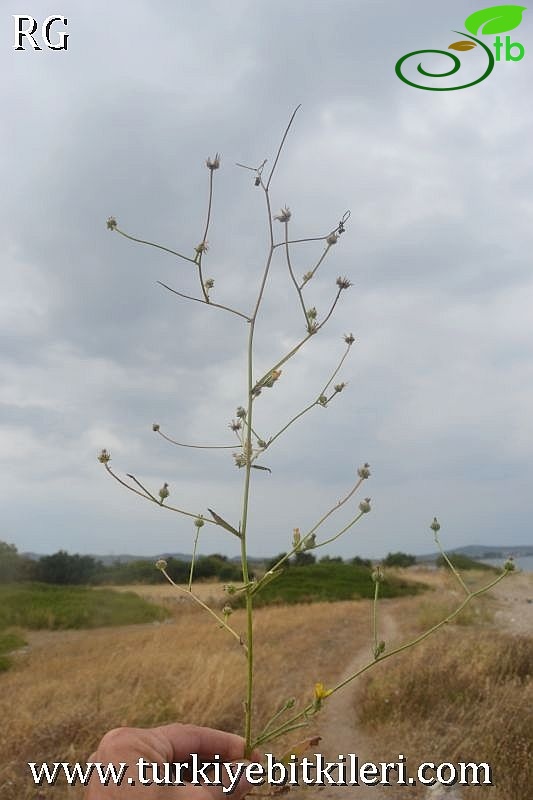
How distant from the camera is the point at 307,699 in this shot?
8.31m

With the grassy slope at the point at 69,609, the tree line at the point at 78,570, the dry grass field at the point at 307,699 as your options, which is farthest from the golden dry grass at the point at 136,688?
the tree line at the point at 78,570

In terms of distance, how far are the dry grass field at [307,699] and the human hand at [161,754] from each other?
481 centimetres

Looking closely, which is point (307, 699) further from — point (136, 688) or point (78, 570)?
point (78, 570)

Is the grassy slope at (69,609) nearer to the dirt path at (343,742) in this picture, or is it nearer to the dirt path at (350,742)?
the dirt path at (350,742)

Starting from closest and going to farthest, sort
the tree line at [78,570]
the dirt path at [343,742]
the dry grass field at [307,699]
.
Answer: the dirt path at [343,742] < the dry grass field at [307,699] < the tree line at [78,570]

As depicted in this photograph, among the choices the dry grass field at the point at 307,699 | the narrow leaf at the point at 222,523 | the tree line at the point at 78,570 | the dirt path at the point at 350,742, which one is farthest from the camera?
the tree line at the point at 78,570

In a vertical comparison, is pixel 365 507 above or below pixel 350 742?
above

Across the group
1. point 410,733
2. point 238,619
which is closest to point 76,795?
point 410,733

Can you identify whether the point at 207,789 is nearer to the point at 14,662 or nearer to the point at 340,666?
the point at 340,666

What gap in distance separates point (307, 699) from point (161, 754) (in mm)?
7577

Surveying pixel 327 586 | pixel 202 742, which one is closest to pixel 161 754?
pixel 202 742

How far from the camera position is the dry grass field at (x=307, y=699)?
6047mm

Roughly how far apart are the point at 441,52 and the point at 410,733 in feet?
21.1

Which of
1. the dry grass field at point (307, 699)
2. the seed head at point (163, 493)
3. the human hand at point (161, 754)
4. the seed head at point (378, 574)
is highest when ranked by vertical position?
the seed head at point (163, 493)
